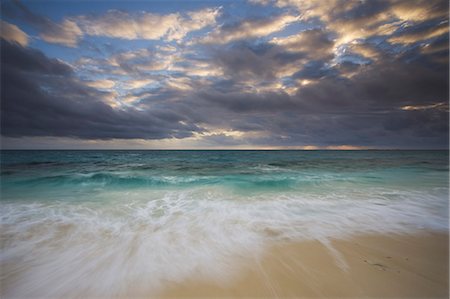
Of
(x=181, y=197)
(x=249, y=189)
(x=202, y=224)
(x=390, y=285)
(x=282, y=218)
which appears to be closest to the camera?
(x=390, y=285)

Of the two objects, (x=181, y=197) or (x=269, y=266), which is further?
(x=181, y=197)

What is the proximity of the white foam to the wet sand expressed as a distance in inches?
10.8

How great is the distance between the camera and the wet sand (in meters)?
2.61

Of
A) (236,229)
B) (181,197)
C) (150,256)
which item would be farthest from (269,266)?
(181,197)

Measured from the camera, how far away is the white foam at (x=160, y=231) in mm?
3031

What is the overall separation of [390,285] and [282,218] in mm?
2883

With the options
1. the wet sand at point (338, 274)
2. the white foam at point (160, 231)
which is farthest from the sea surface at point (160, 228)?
the wet sand at point (338, 274)

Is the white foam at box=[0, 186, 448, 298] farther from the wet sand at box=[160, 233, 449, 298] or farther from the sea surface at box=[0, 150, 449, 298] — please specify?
the wet sand at box=[160, 233, 449, 298]

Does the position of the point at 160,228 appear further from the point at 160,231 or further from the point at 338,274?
the point at 338,274

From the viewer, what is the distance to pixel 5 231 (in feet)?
15.2

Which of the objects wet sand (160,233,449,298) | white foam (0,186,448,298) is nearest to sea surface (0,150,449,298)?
white foam (0,186,448,298)

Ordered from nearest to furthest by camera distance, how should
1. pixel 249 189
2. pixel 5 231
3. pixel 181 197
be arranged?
pixel 5 231 < pixel 181 197 < pixel 249 189

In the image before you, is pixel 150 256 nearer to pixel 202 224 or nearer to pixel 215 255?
pixel 215 255

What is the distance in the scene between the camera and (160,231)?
4648 millimetres
